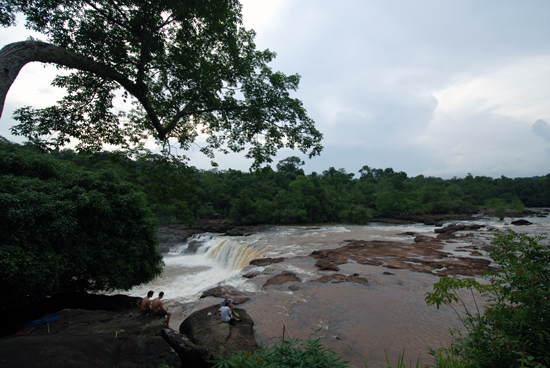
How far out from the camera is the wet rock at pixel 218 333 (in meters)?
5.89

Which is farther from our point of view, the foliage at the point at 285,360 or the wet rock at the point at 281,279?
the wet rock at the point at 281,279

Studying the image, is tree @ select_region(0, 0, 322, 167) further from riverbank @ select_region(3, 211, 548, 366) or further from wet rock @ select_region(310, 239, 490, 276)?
wet rock @ select_region(310, 239, 490, 276)

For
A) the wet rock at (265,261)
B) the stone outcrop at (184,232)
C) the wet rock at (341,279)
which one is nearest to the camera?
the wet rock at (341,279)

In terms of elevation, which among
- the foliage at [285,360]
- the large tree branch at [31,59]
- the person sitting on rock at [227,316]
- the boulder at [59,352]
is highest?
the large tree branch at [31,59]

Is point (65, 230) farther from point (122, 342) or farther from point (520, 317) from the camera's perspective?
point (520, 317)

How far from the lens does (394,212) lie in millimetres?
44875

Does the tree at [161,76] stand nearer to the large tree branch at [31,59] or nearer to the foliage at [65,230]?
the large tree branch at [31,59]

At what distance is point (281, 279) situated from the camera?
11414 mm

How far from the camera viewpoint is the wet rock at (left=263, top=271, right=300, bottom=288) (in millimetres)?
11102

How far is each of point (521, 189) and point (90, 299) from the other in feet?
262

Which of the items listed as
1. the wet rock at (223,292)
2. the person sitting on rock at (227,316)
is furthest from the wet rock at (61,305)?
the person sitting on rock at (227,316)

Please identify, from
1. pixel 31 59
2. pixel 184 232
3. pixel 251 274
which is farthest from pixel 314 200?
pixel 31 59

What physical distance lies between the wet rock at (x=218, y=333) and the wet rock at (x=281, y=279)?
379cm

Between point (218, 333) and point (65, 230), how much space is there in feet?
17.1
